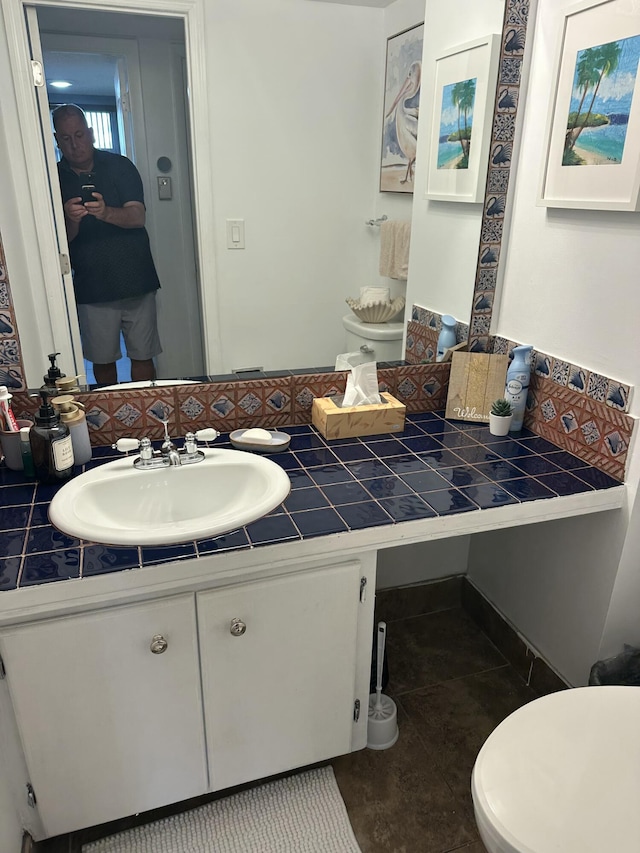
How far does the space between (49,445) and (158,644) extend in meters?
0.46

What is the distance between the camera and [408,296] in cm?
167

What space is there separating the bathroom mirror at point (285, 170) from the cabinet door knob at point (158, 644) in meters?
0.64

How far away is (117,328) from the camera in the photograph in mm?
1452

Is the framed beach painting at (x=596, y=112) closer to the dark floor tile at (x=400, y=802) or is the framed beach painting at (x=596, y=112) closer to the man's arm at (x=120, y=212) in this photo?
Result: the man's arm at (x=120, y=212)

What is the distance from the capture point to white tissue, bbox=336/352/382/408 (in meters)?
1.63

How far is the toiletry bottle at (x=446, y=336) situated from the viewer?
Answer: 175cm

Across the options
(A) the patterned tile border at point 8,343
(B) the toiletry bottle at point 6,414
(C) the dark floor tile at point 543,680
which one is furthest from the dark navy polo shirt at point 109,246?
(C) the dark floor tile at point 543,680

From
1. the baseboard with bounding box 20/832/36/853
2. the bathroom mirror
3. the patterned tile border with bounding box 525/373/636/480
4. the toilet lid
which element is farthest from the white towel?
the baseboard with bounding box 20/832/36/853

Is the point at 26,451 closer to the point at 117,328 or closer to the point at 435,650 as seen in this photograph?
the point at 117,328

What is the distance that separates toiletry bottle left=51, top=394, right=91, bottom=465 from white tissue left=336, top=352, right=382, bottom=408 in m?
0.63

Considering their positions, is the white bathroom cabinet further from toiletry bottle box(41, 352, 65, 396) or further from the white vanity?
toiletry bottle box(41, 352, 65, 396)

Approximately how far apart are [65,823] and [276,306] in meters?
1.20

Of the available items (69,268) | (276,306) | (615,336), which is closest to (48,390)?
(69,268)

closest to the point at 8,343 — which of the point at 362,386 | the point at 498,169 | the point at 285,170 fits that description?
the point at 285,170
